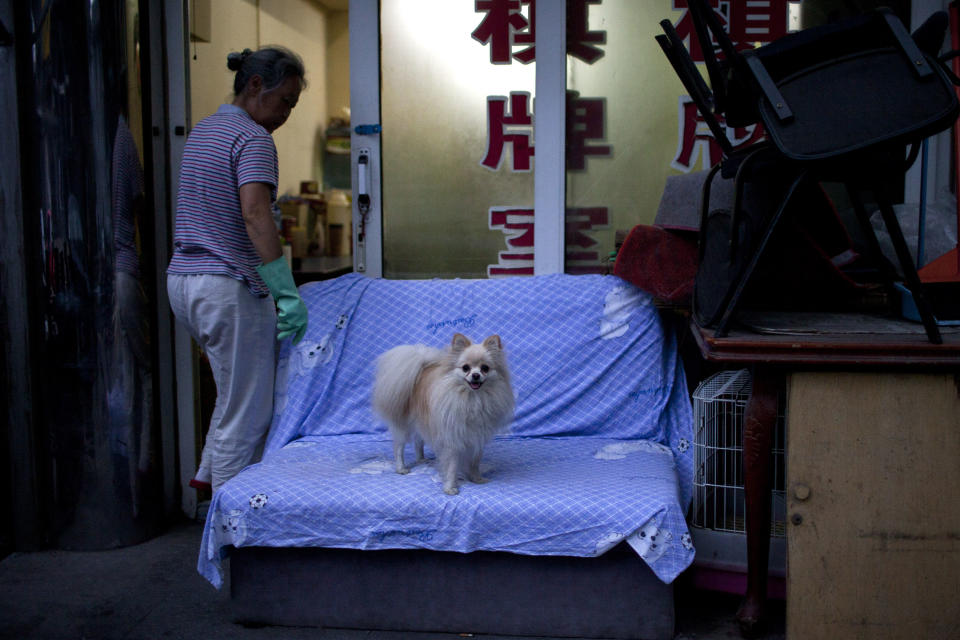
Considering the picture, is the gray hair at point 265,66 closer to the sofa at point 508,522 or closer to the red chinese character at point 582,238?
the sofa at point 508,522

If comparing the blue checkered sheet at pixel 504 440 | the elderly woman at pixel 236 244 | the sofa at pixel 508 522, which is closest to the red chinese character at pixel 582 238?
the blue checkered sheet at pixel 504 440

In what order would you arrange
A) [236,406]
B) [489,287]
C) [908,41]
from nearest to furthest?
[908,41] → [236,406] → [489,287]

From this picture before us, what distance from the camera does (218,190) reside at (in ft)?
8.82

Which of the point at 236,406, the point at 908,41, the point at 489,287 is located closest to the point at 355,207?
the point at 489,287

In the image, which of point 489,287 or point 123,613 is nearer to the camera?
point 123,613

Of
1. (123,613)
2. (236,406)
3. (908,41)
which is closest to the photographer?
(908,41)

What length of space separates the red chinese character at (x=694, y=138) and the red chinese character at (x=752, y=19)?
245 mm

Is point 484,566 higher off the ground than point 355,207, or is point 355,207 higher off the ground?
point 355,207

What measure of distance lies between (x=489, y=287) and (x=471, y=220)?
552 mm

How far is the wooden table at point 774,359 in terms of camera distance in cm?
203

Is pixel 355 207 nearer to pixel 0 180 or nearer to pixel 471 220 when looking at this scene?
pixel 471 220

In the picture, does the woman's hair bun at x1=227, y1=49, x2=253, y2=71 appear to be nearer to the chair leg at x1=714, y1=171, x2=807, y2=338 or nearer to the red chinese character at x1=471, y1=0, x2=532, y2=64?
the red chinese character at x1=471, y1=0, x2=532, y2=64

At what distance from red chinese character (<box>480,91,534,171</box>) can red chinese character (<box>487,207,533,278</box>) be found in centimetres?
19

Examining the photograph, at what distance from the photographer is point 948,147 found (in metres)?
3.31
